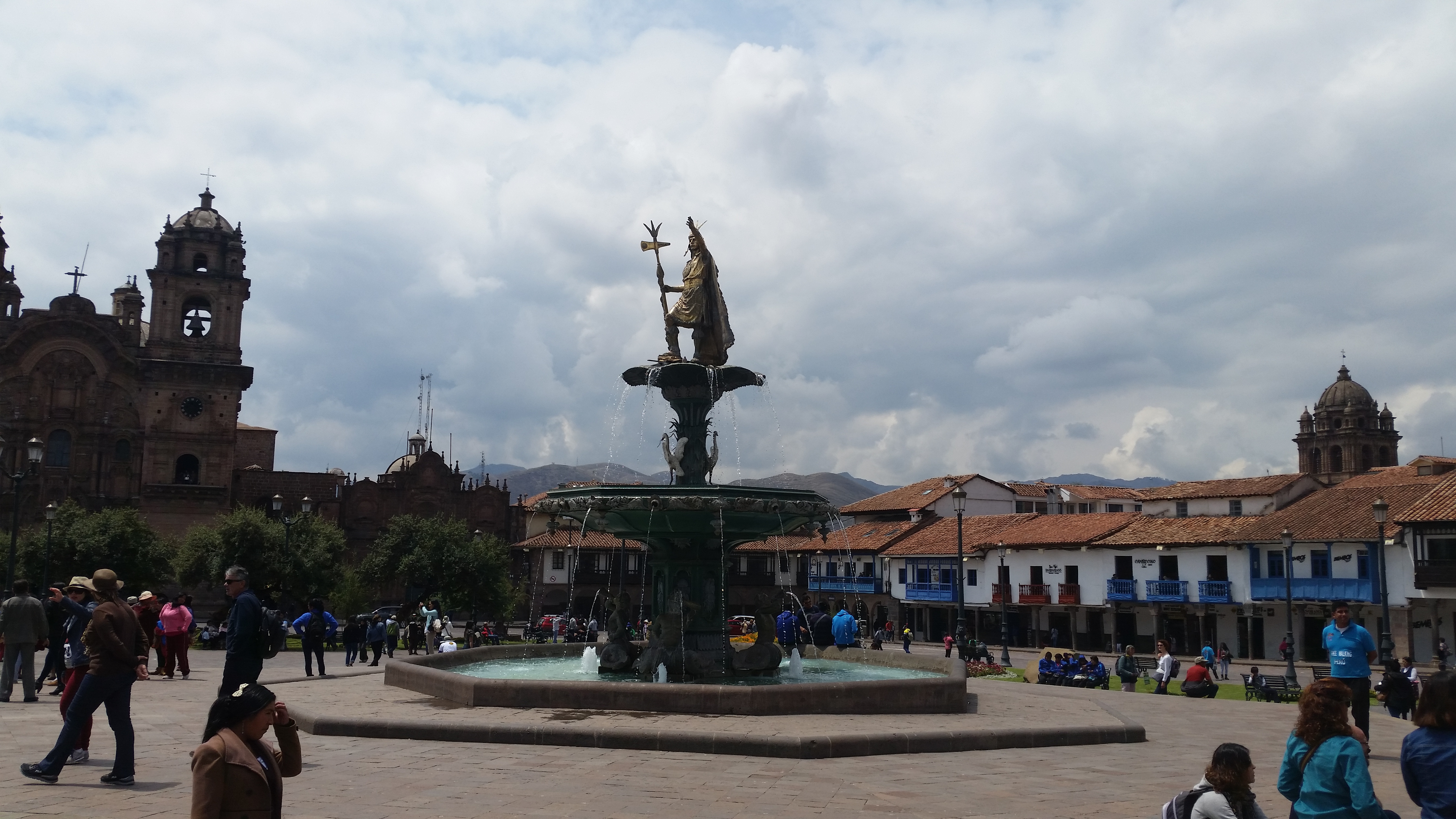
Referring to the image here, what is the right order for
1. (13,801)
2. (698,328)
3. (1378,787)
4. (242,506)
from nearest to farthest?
(13,801) < (1378,787) < (698,328) < (242,506)

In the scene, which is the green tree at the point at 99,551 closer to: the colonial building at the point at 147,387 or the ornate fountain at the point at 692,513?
the colonial building at the point at 147,387

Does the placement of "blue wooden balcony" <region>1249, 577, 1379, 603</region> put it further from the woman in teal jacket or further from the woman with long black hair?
the woman with long black hair

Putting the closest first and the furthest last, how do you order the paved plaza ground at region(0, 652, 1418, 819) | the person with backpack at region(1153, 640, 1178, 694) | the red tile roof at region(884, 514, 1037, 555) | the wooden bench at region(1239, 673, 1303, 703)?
the paved plaza ground at region(0, 652, 1418, 819)
the person with backpack at region(1153, 640, 1178, 694)
the wooden bench at region(1239, 673, 1303, 703)
the red tile roof at region(884, 514, 1037, 555)

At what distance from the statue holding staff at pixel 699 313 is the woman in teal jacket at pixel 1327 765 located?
12039 mm

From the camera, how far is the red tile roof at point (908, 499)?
64062 mm

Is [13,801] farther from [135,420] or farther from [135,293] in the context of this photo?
[135,293]

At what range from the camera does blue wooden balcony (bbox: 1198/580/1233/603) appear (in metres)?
43.8

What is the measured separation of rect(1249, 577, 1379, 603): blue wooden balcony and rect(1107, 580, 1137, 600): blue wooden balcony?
486 cm

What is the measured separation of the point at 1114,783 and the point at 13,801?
26.2ft

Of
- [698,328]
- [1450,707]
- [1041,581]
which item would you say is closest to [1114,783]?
[1450,707]

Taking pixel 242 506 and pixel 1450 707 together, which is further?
pixel 242 506

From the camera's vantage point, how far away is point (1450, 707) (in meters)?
4.77

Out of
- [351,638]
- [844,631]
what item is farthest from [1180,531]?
[351,638]

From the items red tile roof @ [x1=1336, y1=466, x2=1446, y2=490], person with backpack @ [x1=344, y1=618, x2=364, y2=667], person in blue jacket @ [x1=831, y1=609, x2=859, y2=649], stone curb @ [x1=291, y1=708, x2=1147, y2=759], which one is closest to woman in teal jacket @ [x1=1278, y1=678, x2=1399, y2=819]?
stone curb @ [x1=291, y1=708, x2=1147, y2=759]
